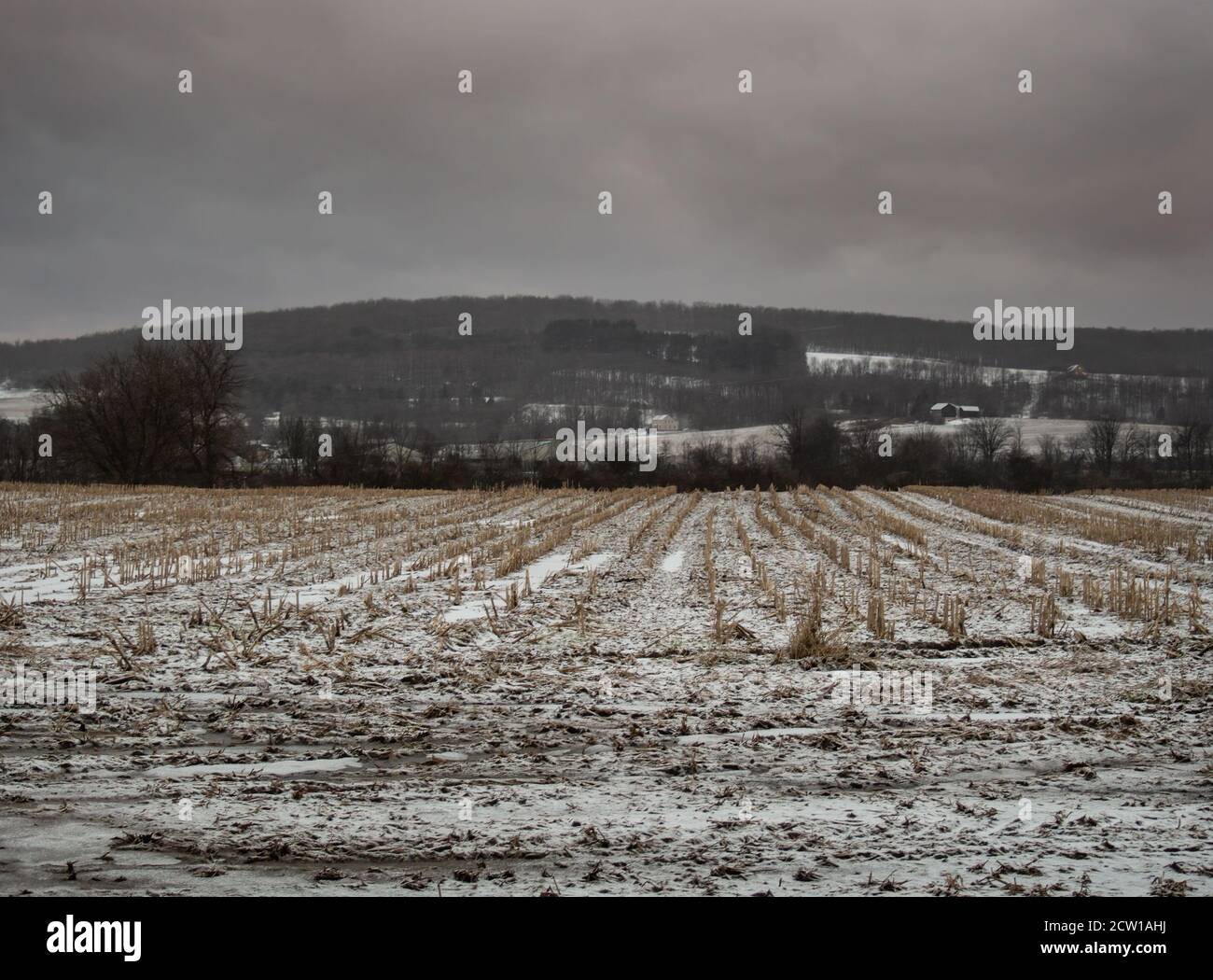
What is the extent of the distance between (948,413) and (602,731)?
13487cm

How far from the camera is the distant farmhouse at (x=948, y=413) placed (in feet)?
427

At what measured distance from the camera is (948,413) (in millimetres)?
132000

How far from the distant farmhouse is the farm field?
12146 cm

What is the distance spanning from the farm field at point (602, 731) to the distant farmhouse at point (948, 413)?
121 metres

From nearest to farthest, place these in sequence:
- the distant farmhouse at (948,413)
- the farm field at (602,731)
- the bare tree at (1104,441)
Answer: the farm field at (602,731)
the bare tree at (1104,441)
the distant farmhouse at (948,413)

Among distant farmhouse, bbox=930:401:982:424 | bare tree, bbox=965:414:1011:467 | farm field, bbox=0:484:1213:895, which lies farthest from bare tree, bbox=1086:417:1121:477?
farm field, bbox=0:484:1213:895

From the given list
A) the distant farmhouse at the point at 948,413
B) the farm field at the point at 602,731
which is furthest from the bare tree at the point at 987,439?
the farm field at the point at 602,731

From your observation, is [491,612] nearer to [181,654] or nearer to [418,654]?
[418,654]

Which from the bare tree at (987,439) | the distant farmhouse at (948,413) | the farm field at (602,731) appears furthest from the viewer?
the distant farmhouse at (948,413)

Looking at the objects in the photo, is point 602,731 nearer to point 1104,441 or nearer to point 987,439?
point 987,439

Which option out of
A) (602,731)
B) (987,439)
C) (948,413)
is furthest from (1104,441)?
(602,731)

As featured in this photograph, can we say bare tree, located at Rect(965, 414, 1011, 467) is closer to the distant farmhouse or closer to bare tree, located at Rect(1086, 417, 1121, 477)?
bare tree, located at Rect(1086, 417, 1121, 477)

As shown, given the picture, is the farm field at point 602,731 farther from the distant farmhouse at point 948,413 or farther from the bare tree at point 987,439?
the distant farmhouse at point 948,413

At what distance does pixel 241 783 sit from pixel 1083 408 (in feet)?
544
